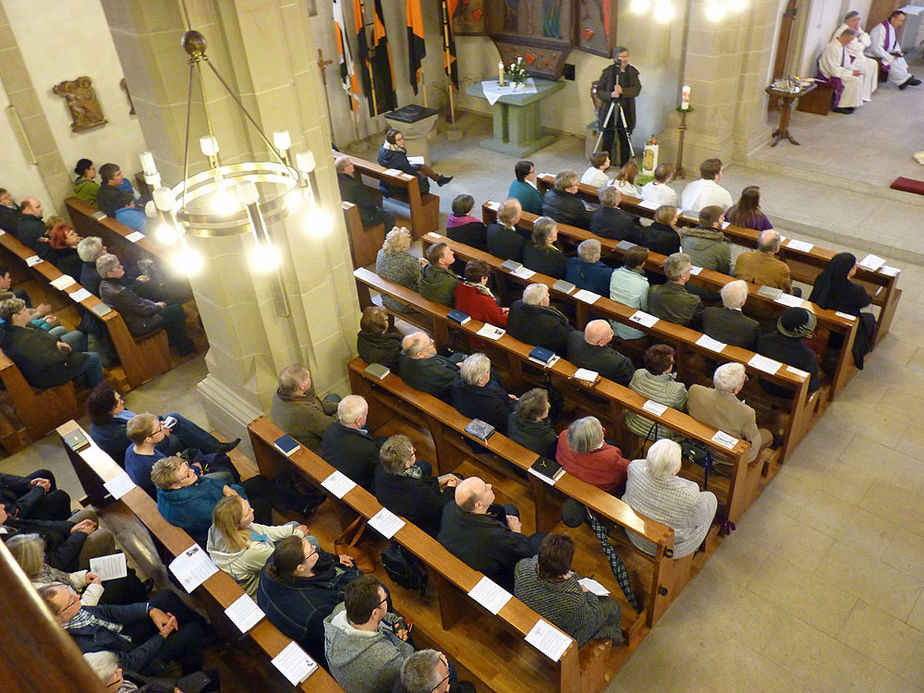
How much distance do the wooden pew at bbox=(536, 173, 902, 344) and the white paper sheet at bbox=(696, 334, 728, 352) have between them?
167 centimetres

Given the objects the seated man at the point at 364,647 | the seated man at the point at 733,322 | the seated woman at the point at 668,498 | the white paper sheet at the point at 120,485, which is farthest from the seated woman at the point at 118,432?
the seated man at the point at 733,322

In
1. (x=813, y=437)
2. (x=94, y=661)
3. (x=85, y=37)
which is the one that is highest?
(x=85, y=37)

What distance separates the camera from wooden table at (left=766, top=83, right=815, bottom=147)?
9.70m

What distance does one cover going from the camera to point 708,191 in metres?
7.38

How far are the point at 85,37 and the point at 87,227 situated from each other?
7.44ft

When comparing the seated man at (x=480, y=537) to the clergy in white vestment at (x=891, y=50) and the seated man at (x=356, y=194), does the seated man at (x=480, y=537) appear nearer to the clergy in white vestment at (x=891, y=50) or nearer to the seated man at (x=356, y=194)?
the seated man at (x=356, y=194)

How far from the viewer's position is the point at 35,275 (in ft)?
28.5

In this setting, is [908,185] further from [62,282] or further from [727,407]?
[62,282]

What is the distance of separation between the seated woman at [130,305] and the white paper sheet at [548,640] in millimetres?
4910

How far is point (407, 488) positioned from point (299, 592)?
89cm

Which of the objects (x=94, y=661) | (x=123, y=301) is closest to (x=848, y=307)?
(x=94, y=661)

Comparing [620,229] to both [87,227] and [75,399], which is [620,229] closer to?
[75,399]

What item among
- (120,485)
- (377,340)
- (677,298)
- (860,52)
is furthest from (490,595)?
(860,52)

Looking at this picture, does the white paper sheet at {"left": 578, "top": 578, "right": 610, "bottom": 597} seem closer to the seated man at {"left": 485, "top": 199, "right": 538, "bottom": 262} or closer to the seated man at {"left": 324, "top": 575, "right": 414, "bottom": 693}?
the seated man at {"left": 324, "top": 575, "right": 414, "bottom": 693}
